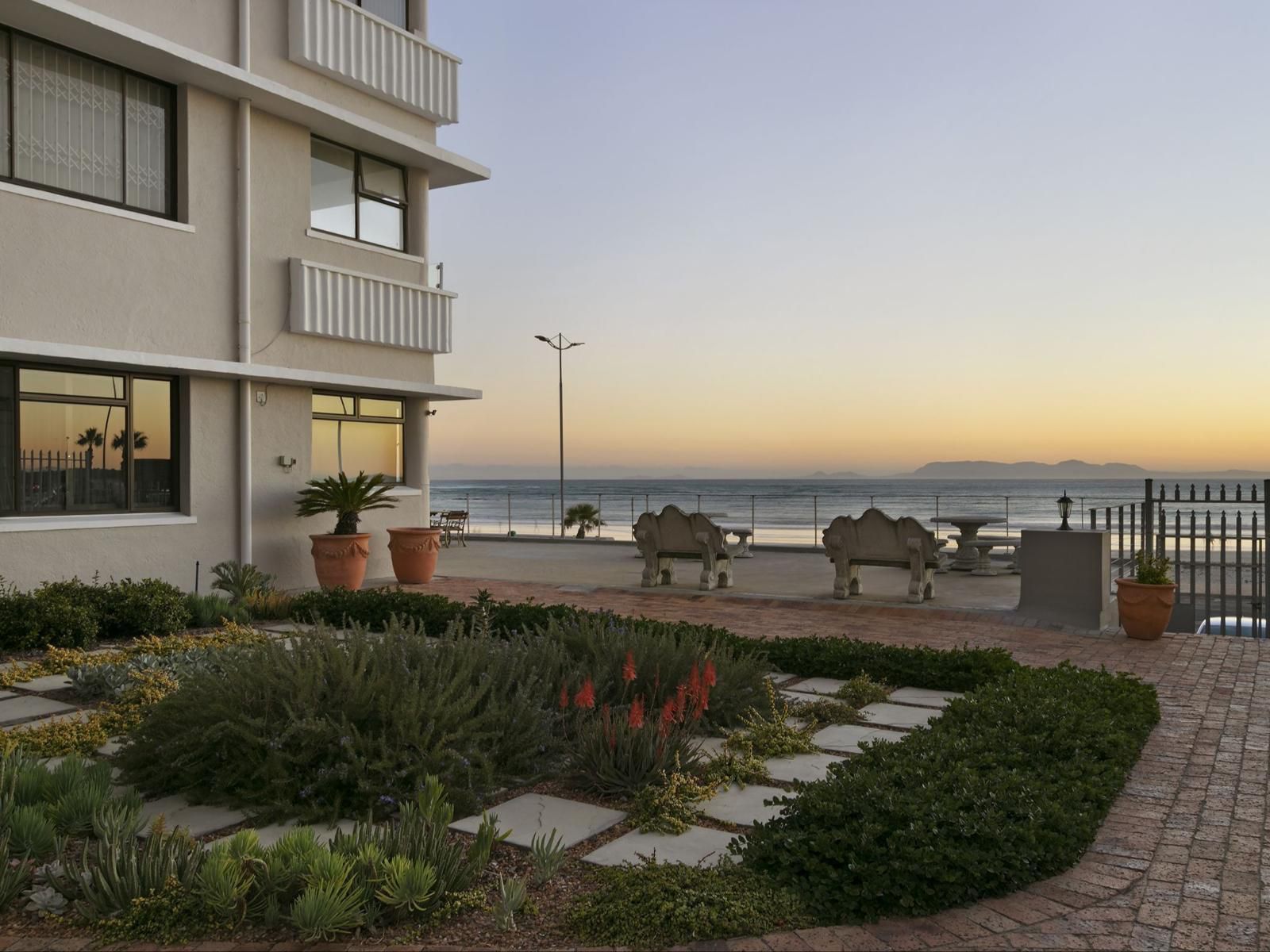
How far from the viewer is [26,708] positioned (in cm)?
551

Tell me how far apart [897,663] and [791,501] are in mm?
51993

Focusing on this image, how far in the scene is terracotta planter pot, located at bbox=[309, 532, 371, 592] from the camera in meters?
11.7

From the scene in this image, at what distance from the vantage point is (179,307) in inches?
410

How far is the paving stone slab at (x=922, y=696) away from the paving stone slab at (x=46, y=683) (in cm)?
521

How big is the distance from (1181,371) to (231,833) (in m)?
21.6

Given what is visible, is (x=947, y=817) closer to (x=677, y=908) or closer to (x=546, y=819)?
(x=677, y=908)

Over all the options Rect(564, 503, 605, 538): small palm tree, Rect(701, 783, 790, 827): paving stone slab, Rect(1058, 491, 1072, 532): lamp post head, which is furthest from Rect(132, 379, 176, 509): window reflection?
Rect(564, 503, 605, 538): small palm tree

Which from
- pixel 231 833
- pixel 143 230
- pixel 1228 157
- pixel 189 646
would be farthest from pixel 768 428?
pixel 231 833

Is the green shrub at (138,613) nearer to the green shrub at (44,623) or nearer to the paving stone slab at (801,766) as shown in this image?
the green shrub at (44,623)

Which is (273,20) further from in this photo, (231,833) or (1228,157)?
(1228,157)

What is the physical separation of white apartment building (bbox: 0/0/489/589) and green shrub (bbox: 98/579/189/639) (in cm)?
179

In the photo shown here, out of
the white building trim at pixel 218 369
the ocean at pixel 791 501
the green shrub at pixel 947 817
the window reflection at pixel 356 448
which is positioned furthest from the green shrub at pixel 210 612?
the ocean at pixel 791 501

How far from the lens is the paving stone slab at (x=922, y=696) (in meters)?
5.66

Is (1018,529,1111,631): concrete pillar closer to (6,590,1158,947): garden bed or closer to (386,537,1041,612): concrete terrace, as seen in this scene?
(386,537,1041,612): concrete terrace
